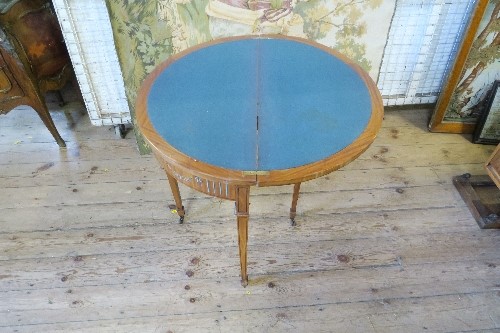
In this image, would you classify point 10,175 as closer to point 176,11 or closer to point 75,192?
point 75,192

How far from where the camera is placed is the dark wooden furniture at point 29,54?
6.13ft

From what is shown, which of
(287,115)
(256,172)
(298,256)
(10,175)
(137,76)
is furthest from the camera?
(10,175)

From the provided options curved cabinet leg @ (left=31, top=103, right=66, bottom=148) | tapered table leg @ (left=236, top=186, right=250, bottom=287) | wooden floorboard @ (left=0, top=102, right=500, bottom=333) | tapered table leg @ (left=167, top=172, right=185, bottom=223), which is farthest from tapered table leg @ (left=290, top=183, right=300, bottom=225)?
curved cabinet leg @ (left=31, top=103, right=66, bottom=148)

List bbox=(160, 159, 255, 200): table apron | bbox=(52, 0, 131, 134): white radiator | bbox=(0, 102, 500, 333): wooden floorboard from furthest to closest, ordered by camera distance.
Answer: bbox=(52, 0, 131, 134): white radiator, bbox=(0, 102, 500, 333): wooden floorboard, bbox=(160, 159, 255, 200): table apron

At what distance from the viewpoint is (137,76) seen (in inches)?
76.5

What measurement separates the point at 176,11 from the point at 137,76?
367 millimetres

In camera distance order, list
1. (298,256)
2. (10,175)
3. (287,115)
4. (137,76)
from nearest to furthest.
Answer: (287,115)
(298,256)
(137,76)
(10,175)

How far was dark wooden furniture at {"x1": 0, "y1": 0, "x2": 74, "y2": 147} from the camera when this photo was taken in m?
1.87

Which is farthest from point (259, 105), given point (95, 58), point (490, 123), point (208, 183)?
point (490, 123)

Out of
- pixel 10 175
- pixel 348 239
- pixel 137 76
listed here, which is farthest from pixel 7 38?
pixel 348 239

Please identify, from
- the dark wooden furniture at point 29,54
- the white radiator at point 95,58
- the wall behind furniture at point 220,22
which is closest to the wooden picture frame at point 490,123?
the wall behind furniture at point 220,22

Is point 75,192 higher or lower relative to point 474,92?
lower

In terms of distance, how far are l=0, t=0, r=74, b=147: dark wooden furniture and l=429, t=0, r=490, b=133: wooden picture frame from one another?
6.86ft

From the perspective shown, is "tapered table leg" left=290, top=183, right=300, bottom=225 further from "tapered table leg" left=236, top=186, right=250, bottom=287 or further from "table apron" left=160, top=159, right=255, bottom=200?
"table apron" left=160, top=159, right=255, bottom=200
